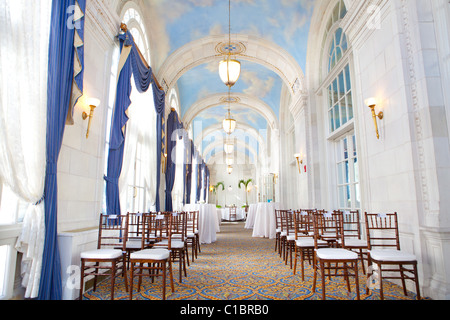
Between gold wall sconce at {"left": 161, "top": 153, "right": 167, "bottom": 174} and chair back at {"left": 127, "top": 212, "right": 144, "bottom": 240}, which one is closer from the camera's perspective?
chair back at {"left": 127, "top": 212, "right": 144, "bottom": 240}

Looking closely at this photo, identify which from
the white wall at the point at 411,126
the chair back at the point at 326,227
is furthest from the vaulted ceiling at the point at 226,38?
the chair back at the point at 326,227

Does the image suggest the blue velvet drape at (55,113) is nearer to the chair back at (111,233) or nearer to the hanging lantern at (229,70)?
the chair back at (111,233)

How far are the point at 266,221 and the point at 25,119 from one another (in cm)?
717

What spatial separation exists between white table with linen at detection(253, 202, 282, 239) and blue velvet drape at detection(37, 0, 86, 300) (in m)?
6.53

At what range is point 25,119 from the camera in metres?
2.47

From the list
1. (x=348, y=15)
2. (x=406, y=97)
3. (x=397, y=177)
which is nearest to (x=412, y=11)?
(x=406, y=97)

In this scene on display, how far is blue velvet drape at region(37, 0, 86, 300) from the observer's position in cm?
262

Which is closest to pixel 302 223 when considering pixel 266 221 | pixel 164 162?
pixel 164 162

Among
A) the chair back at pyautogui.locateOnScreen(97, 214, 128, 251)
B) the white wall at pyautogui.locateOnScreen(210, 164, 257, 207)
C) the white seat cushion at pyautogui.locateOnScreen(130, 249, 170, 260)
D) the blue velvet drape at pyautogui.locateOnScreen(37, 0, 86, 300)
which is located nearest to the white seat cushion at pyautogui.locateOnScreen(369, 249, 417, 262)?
the white seat cushion at pyautogui.locateOnScreen(130, 249, 170, 260)

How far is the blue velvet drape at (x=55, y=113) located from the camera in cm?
262

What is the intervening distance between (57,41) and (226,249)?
5051mm

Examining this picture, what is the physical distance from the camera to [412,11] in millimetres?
3141

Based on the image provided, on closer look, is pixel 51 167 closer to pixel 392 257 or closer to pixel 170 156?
pixel 392 257

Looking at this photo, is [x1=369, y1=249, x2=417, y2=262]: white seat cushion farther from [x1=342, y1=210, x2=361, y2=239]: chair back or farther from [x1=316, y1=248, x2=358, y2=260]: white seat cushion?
[x1=342, y1=210, x2=361, y2=239]: chair back
